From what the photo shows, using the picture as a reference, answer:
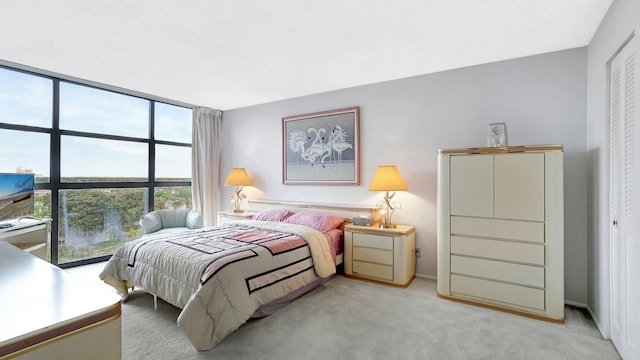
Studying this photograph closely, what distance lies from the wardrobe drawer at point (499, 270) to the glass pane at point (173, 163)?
450 centimetres

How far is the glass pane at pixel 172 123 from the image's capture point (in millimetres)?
4848

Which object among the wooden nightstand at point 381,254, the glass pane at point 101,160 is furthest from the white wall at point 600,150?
the glass pane at point 101,160

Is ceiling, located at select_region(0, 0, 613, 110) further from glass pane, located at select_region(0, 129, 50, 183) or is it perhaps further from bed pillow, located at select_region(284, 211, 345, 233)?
bed pillow, located at select_region(284, 211, 345, 233)

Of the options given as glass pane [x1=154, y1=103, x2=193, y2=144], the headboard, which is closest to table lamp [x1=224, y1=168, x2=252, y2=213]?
the headboard

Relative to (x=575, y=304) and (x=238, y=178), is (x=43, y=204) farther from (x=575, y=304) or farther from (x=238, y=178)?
(x=575, y=304)

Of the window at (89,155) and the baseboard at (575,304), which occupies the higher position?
the window at (89,155)

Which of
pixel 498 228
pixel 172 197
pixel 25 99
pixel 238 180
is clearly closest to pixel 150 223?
pixel 172 197

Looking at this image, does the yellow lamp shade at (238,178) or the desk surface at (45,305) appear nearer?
the desk surface at (45,305)

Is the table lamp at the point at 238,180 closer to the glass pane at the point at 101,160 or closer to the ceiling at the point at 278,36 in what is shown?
the glass pane at the point at 101,160

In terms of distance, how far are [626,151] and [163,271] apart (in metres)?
3.59

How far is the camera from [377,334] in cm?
232

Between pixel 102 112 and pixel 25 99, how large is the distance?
80cm

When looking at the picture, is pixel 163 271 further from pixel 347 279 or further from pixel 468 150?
pixel 468 150

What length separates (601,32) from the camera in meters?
2.42
